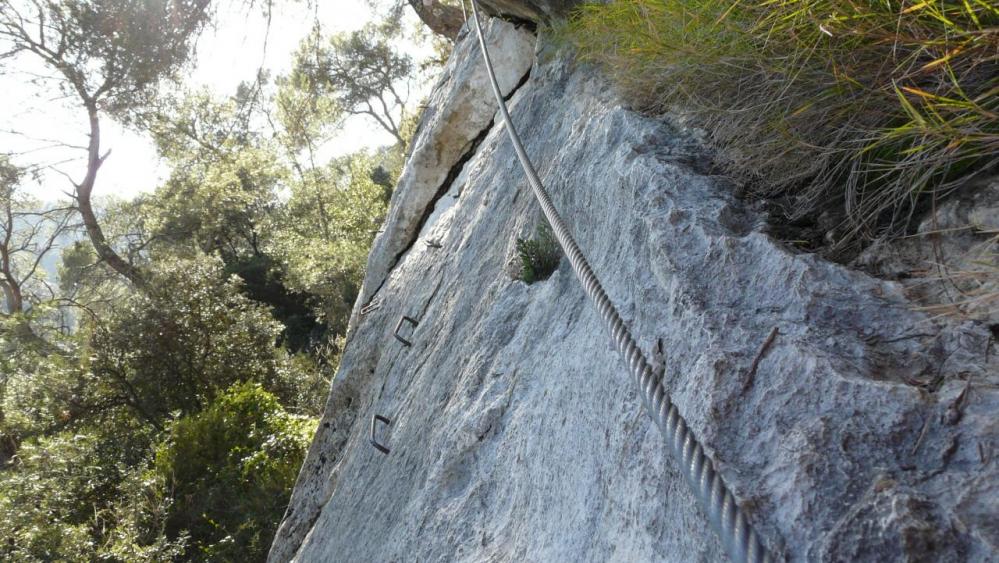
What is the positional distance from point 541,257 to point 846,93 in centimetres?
171

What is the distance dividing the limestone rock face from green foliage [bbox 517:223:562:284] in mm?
77

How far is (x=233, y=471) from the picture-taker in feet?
38.4

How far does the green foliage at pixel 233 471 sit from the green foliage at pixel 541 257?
880cm

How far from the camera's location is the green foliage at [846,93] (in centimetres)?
161

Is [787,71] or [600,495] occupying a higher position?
[787,71]

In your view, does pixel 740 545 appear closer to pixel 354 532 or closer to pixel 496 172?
pixel 354 532

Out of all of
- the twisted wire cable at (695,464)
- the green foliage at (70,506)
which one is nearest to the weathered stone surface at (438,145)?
the twisted wire cable at (695,464)

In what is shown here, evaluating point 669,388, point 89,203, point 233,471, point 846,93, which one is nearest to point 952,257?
point 846,93

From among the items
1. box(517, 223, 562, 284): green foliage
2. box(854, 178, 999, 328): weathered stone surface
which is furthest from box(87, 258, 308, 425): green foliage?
box(854, 178, 999, 328): weathered stone surface

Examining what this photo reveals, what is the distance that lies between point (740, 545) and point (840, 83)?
140 cm

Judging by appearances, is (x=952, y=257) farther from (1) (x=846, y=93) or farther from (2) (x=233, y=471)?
(2) (x=233, y=471)

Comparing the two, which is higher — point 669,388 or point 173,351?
point 173,351

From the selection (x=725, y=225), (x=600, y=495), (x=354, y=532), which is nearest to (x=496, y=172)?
(x=354, y=532)

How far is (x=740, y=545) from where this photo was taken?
1.20 metres
